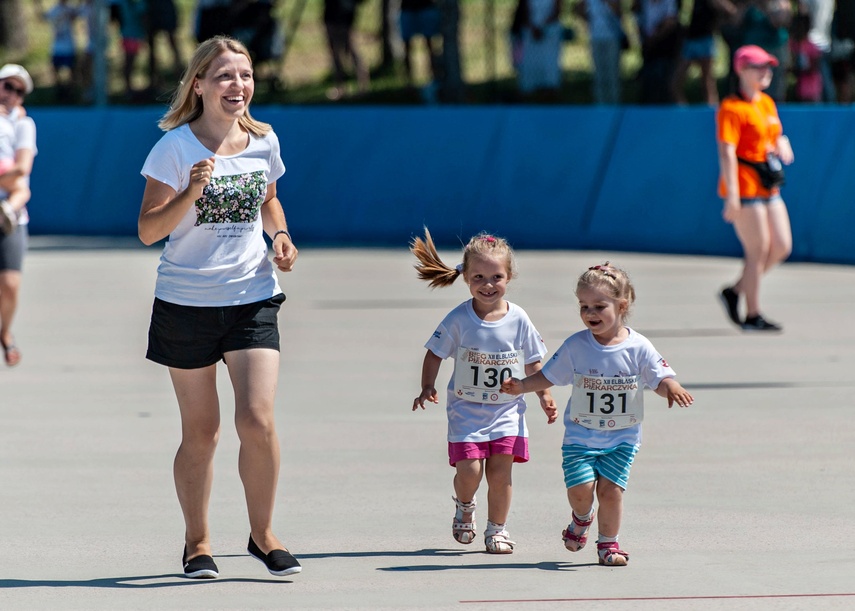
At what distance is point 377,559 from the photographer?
5.25 meters

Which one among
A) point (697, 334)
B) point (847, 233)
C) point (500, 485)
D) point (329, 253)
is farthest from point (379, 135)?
point (500, 485)

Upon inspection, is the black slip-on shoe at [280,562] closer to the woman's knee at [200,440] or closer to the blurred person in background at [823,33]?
the woman's knee at [200,440]

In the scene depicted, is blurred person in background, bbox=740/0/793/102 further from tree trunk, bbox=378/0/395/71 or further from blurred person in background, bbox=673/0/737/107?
tree trunk, bbox=378/0/395/71

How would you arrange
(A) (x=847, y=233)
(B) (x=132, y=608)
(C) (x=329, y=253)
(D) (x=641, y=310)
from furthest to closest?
(C) (x=329, y=253)
(A) (x=847, y=233)
(D) (x=641, y=310)
(B) (x=132, y=608)

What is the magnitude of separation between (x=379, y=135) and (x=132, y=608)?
42.3 ft

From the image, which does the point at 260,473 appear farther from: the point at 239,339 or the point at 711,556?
the point at 711,556

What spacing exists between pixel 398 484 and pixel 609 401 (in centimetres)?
152

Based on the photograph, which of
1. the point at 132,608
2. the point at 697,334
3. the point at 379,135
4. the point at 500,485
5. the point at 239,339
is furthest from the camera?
the point at 379,135

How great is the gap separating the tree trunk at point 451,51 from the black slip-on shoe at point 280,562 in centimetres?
1371

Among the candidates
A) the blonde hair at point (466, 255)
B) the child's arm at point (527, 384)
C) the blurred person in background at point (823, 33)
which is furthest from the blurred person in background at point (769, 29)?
the child's arm at point (527, 384)

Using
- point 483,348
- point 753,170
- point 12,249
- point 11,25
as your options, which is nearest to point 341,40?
point 11,25

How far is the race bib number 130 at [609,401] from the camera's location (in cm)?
511

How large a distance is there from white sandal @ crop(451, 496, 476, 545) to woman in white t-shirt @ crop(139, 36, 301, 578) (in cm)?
64

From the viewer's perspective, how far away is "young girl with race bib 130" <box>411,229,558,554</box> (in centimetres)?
530
